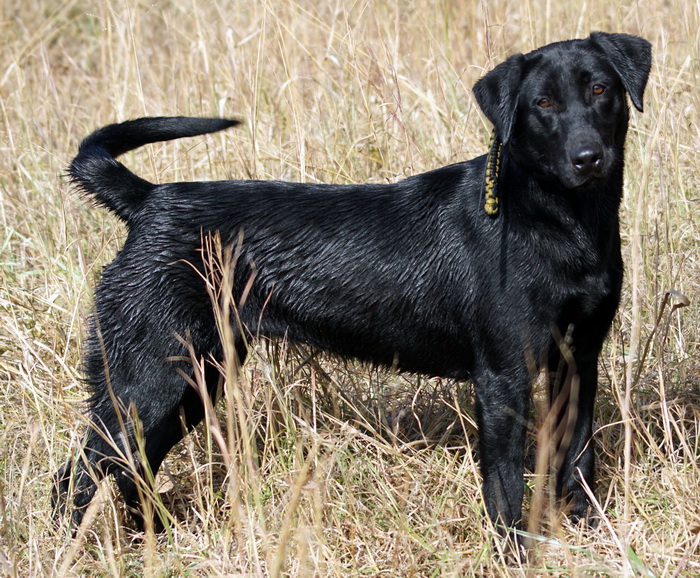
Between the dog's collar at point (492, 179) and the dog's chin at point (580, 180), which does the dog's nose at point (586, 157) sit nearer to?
the dog's chin at point (580, 180)

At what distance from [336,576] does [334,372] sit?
142 cm

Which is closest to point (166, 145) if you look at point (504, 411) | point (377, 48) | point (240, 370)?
point (377, 48)

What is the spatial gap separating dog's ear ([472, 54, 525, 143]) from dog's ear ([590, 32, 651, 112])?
0.88ft

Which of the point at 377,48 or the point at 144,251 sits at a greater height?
the point at 377,48

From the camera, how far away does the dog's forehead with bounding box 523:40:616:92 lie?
7.91 feet

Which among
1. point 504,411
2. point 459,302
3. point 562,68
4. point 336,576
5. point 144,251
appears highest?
point 562,68

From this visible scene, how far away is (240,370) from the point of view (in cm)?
279

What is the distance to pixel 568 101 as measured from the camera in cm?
239

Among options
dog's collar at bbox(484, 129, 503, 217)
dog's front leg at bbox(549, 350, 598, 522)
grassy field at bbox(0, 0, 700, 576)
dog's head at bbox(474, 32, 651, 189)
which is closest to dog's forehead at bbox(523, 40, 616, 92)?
dog's head at bbox(474, 32, 651, 189)

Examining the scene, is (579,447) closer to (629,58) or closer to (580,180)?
(580,180)

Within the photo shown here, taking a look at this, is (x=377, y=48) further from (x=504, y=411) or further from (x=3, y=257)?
(x=504, y=411)

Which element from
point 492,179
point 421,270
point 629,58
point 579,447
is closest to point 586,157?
point 492,179

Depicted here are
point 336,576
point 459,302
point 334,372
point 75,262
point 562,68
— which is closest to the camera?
point 336,576

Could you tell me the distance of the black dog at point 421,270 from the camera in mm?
2457
